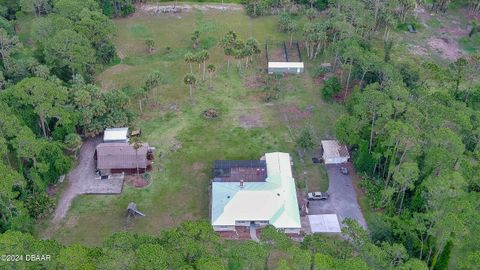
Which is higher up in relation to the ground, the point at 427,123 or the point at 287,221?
the point at 427,123

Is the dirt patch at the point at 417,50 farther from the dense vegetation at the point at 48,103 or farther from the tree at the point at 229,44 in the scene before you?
the dense vegetation at the point at 48,103

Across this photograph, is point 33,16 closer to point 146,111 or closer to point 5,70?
point 5,70

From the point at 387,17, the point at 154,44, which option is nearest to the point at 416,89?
the point at 387,17

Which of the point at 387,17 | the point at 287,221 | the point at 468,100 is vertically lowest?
the point at 287,221

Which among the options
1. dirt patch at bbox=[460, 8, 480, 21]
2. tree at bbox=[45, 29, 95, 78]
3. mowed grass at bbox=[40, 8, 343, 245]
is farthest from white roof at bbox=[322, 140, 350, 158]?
dirt patch at bbox=[460, 8, 480, 21]

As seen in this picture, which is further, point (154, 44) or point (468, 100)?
point (154, 44)

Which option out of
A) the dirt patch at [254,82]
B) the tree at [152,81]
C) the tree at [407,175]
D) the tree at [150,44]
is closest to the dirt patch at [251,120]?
the dirt patch at [254,82]

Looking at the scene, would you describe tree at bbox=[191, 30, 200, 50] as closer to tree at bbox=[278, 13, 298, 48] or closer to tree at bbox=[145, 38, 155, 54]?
tree at bbox=[145, 38, 155, 54]
